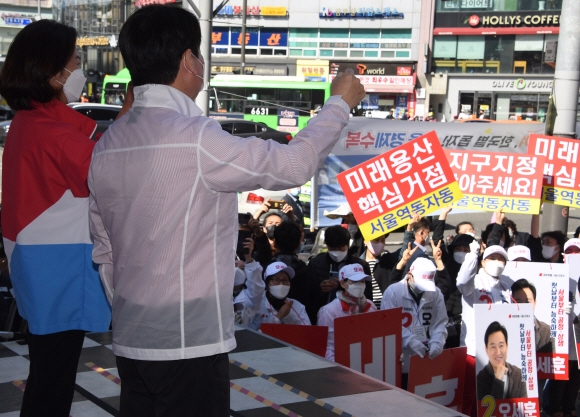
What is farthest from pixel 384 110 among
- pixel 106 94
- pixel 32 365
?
pixel 32 365

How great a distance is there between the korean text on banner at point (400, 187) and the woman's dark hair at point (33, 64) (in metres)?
4.25

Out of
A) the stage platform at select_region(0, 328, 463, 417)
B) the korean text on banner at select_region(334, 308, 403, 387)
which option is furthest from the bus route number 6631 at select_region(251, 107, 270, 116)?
the stage platform at select_region(0, 328, 463, 417)

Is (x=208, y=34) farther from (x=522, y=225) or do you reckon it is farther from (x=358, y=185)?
(x=522, y=225)

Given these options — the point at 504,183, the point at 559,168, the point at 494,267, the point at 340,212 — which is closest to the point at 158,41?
the point at 494,267

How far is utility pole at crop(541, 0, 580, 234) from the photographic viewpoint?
7.75 m

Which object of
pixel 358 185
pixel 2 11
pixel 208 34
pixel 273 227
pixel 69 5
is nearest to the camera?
pixel 358 185

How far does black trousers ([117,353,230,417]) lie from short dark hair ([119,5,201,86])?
723mm

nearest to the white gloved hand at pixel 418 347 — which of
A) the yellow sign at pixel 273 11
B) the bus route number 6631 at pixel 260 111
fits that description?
the bus route number 6631 at pixel 260 111

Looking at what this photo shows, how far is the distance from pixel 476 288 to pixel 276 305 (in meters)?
1.73

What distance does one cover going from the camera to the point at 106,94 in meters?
31.0

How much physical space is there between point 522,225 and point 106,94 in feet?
68.1

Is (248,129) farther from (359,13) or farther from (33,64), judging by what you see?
(33,64)

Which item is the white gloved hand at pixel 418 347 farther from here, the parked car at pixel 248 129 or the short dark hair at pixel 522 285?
the parked car at pixel 248 129

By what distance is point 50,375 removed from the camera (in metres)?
2.45
